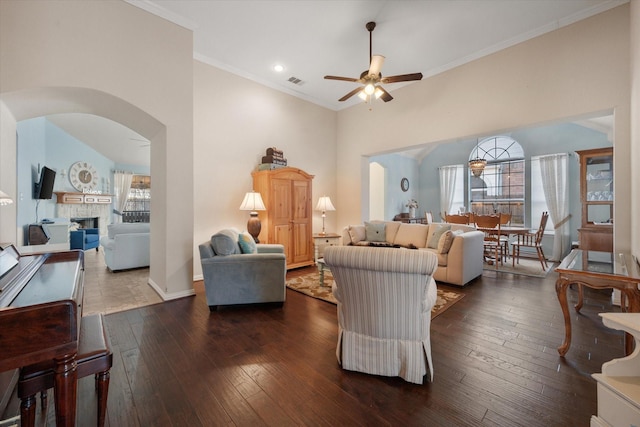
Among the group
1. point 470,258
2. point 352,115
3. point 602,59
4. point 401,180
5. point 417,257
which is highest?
point 352,115

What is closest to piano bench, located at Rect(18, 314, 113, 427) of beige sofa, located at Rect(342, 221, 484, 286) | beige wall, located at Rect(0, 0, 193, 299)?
beige wall, located at Rect(0, 0, 193, 299)

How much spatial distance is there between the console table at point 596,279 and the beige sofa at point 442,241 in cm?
147

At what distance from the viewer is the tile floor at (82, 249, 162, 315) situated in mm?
3195

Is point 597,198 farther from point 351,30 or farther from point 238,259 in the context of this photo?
point 238,259

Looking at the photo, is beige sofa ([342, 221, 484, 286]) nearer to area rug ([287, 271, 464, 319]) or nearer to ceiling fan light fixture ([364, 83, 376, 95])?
area rug ([287, 271, 464, 319])

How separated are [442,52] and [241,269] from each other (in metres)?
4.61

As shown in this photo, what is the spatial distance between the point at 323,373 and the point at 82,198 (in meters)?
9.25

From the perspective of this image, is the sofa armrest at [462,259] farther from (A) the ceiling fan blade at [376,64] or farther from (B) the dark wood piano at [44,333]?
(B) the dark wood piano at [44,333]

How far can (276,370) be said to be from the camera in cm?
194

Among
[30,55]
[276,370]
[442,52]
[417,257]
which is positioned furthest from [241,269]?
[442,52]

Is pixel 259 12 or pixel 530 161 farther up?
pixel 259 12

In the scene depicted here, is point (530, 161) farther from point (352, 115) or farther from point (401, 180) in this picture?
point (352, 115)

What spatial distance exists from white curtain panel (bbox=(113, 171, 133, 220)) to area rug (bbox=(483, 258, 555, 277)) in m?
11.2

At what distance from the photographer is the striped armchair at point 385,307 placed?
1671mm
